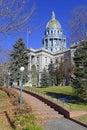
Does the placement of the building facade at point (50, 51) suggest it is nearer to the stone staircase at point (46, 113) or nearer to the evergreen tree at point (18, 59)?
the evergreen tree at point (18, 59)

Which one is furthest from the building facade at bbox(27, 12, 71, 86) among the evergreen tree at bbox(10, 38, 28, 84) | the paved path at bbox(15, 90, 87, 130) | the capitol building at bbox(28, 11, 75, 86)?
the paved path at bbox(15, 90, 87, 130)

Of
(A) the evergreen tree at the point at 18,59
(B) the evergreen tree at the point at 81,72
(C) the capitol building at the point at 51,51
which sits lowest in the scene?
(B) the evergreen tree at the point at 81,72

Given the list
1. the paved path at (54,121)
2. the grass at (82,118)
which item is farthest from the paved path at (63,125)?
the grass at (82,118)

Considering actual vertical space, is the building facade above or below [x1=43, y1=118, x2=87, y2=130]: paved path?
above

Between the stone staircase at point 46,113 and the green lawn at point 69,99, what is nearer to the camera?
the stone staircase at point 46,113

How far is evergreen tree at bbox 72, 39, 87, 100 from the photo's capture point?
24297 mm

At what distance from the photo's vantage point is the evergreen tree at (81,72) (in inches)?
957

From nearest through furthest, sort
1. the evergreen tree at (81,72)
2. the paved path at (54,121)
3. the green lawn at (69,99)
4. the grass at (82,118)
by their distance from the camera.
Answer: the paved path at (54,121), the grass at (82,118), the green lawn at (69,99), the evergreen tree at (81,72)

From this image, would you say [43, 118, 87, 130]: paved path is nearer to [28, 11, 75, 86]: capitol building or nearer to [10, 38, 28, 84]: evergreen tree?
[10, 38, 28, 84]: evergreen tree

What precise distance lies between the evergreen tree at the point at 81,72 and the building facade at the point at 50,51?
61741mm

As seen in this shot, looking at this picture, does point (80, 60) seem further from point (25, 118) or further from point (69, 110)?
point (25, 118)

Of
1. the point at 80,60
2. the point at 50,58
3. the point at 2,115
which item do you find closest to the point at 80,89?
the point at 80,60

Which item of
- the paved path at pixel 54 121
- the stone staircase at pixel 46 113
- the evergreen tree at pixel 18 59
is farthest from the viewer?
the evergreen tree at pixel 18 59

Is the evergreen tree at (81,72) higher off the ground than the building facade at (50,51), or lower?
lower
